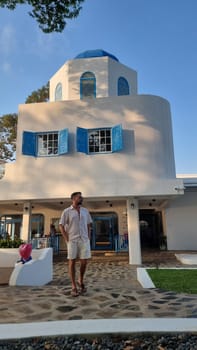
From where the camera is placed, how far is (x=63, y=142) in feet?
38.7

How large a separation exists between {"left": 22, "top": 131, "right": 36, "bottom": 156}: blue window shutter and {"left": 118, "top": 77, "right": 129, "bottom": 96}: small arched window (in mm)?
5641

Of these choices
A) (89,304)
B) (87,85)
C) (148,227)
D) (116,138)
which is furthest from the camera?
(148,227)

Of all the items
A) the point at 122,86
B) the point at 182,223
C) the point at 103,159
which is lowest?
the point at 182,223

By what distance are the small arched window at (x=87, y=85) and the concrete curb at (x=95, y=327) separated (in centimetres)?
1281

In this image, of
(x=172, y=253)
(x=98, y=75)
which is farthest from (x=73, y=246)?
(x=98, y=75)

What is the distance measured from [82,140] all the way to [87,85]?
439 cm

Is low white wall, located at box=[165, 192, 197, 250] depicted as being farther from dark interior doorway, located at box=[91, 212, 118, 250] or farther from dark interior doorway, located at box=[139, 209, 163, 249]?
dark interior doorway, located at box=[91, 212, 118, 250]

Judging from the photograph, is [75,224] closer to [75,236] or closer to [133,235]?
[75,236]

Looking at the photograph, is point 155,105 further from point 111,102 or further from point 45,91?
point 45,91

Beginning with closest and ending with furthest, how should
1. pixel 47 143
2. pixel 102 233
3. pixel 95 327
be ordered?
pixel 95 327, pixel 47 143, pixel 102 233

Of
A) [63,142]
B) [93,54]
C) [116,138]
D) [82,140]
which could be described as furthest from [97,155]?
[93,54]

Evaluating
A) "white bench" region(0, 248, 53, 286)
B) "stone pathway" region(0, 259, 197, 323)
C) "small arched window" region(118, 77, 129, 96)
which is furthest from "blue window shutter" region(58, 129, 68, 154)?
"stone pathway" region(0, 259, 197, 323)

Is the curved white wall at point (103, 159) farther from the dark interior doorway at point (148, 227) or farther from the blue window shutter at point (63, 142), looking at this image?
the dark interior doorway at point (148, 227)

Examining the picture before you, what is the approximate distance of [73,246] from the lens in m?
4.39
